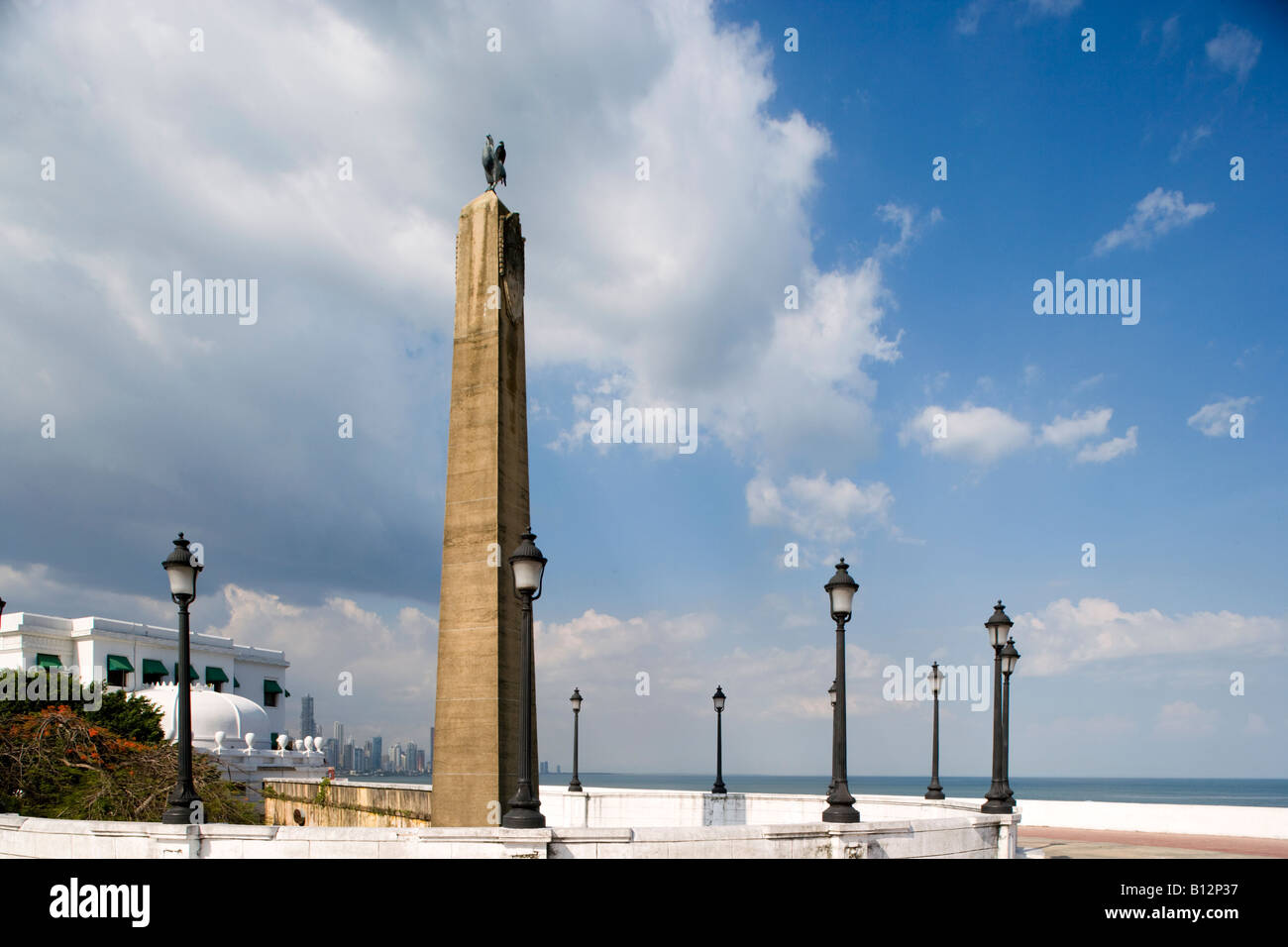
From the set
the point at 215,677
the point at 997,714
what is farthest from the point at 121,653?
the point at 997,714

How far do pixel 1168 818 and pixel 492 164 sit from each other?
29.0 metres

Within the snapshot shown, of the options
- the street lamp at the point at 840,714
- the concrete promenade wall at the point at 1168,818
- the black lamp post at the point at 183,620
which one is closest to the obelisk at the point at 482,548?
the black lamp post at the point at 183,620

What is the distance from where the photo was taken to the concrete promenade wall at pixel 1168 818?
88.6 feet

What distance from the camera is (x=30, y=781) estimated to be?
19.4m

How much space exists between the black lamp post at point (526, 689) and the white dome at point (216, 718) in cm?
3845

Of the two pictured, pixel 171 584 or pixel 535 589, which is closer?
pixel 535 589

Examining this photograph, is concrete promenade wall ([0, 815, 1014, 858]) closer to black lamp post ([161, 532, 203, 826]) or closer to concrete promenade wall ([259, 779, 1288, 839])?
black lamp post ([161, 532, 203, 826])

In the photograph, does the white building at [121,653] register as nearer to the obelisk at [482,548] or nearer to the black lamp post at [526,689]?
the obelisk at [482,548]

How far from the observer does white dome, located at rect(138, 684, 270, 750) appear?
149 ft

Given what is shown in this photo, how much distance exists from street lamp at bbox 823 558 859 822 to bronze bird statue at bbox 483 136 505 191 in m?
12.1

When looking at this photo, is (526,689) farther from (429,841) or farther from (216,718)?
(216,718)
